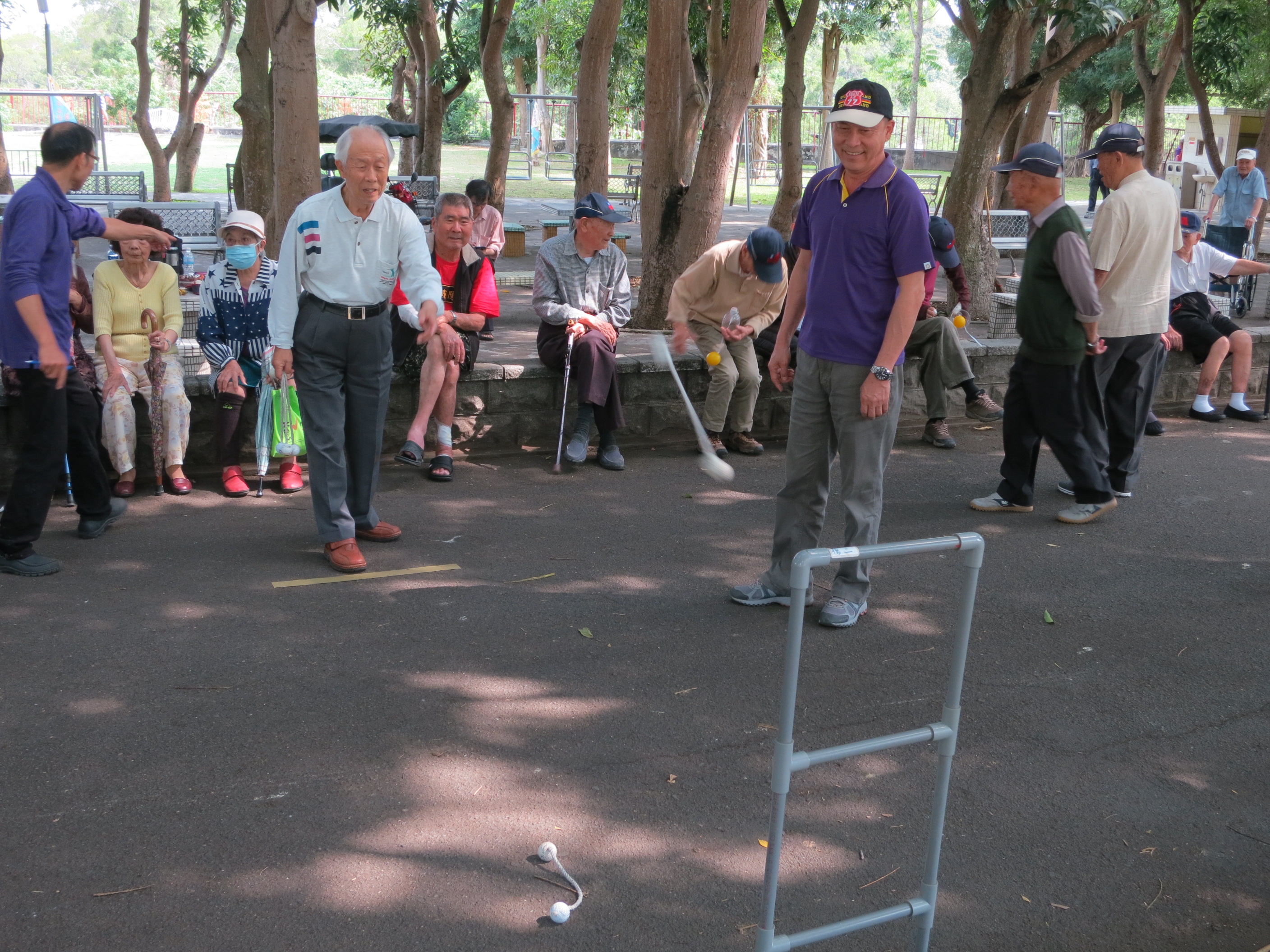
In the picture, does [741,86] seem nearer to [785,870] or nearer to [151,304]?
[151,304]

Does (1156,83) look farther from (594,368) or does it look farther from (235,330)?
(235,330)

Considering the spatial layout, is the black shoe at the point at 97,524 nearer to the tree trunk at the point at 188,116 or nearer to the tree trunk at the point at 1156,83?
the tree trunk at the point at 188,116

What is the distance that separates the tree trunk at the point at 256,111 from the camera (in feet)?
41.1

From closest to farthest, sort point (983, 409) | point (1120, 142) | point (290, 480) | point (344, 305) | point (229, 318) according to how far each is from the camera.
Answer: point (344, 305) < point (1120, 142) < point (229, 318) < point (290, 480) < point (983, 409)

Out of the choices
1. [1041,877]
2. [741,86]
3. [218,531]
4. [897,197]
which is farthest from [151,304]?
[1041,877]

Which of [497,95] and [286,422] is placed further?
[497,95]

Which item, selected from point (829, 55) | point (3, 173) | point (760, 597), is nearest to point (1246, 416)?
point (760, 597)

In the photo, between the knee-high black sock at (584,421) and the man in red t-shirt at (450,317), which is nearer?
the man in red t-shirt at (450,317)

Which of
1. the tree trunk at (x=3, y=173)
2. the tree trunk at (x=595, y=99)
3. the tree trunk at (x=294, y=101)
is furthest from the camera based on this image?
the tree trunk at (x=3, y=173)

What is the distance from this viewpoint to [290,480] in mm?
6953

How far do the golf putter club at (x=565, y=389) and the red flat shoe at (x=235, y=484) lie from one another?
1894 millimetres

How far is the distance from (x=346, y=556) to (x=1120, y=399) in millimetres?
4759

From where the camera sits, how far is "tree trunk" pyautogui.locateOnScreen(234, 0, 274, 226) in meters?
12.5

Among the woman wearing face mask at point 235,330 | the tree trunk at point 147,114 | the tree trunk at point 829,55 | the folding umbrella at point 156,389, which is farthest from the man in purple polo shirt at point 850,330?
the tree trunk at point 829,55
